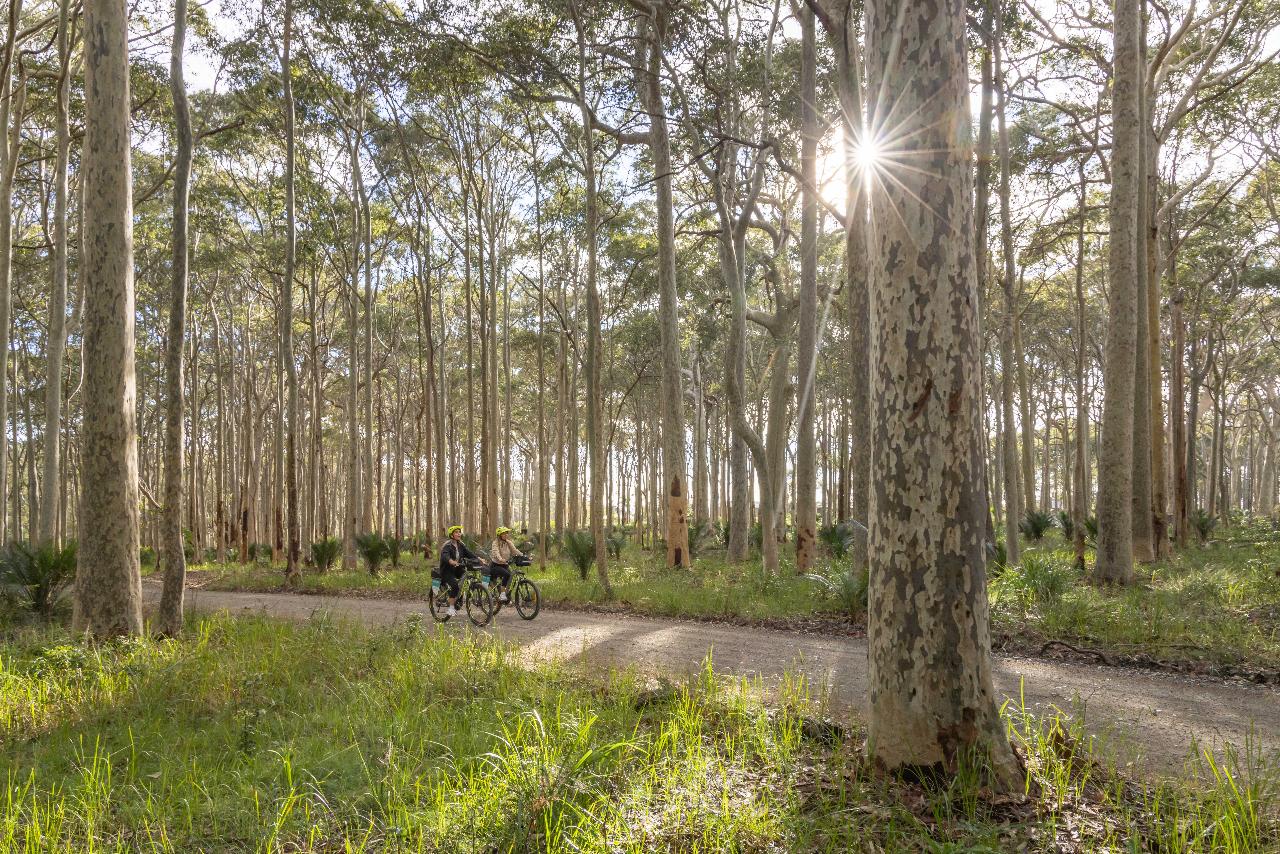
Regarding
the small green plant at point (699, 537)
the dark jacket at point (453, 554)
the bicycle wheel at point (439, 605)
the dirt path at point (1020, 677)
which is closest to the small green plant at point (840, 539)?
the small green plant at point (699, 537)

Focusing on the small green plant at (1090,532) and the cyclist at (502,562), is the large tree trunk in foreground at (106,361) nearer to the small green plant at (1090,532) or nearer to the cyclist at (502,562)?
the cyclist at (502,562)

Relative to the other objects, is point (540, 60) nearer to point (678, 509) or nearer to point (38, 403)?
point (678, 509)

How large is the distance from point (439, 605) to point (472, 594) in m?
0.59

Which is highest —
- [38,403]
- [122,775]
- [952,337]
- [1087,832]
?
[38,403]

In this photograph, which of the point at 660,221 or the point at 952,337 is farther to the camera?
the point at 660,221

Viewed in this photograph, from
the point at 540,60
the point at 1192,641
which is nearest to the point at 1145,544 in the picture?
the point at 1192,641

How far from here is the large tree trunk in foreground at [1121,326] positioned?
9.76 m

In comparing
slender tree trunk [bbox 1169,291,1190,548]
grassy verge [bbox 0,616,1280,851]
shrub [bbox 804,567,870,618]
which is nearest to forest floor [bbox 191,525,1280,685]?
shrub [bbox 804,567,870,618]

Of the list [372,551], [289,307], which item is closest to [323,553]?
[372,551]

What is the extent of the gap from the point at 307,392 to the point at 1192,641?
101 ft

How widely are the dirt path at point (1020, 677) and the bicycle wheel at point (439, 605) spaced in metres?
0.32

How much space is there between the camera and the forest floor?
6520 mm

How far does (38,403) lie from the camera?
91.9 feet

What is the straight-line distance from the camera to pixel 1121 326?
9953 millimetres
